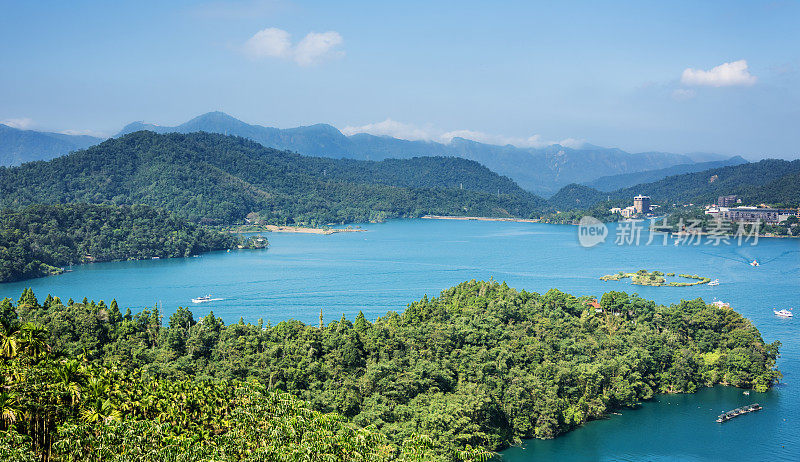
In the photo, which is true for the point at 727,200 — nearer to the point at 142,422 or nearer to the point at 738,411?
the point at 738,411

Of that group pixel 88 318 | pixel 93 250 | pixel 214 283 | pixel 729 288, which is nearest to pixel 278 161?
pixel 93 250

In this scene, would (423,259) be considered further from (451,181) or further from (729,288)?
(451,181)

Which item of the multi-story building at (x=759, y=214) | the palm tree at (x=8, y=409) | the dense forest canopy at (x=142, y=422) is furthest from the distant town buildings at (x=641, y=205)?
the palm tree at (x=8, y=409)

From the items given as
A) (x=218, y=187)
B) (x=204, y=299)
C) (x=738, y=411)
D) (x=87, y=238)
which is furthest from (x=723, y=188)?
(x=87, y=238)

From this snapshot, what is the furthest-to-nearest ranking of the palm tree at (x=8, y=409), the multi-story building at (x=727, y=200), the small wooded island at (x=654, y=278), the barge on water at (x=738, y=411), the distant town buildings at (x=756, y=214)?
the multi-story building at (x=727, y=200)
the distant town buildings at (x=756, y=214)
the small wooded island at (x=654, y=278)
the barge on water at (x=738, y=411)
the palm tree at (x=8, y=409)

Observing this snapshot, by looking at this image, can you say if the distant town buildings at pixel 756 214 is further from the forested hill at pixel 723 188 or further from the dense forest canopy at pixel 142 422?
the dense forest canopy at pixel 142 422

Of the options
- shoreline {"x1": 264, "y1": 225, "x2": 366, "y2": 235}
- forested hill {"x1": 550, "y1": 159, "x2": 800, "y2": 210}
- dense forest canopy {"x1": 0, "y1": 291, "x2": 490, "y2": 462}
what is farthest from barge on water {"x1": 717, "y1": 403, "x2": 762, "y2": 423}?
forested hill {"x1": 550, "y1": 159, "x2": 800, "y2": 210}
